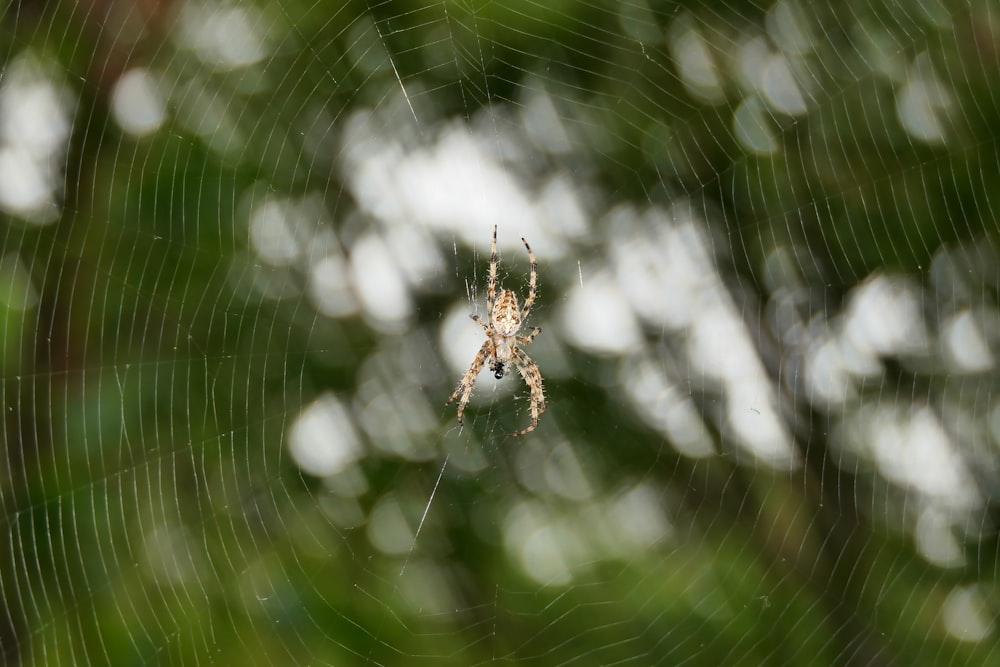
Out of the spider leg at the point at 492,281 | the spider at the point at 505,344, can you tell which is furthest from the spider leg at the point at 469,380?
the spider leg at the point at 492,281

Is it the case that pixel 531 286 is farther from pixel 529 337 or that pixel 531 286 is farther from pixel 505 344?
pixel 505 344

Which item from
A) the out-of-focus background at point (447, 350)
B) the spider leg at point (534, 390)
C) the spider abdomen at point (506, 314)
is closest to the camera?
the out-of-focus background at point (447, 350)

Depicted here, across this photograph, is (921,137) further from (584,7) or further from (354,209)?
(354,209)

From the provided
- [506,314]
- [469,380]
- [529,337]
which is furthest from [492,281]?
[469,380]

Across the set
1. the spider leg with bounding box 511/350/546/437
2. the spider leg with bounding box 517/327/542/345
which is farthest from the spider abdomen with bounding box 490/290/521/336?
the spider leg with bounding box 511/350/546/437

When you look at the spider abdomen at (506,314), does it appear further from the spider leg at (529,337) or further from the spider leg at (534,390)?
the spider leg at (534,390)

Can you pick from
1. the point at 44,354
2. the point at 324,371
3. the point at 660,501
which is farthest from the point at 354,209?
the point at 660,501

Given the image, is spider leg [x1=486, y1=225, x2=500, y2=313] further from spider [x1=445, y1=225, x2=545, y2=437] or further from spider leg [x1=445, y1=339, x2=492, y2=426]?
spider leg [x1=445, y1=339, x2=492, y2=426]
